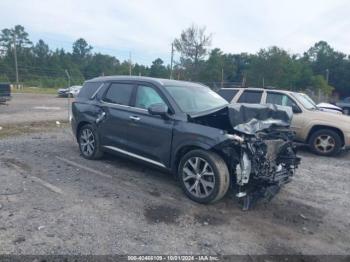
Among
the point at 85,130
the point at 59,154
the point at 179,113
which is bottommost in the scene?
the point at 59,154

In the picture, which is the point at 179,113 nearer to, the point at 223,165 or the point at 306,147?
the point at 223,165

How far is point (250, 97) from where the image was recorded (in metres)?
9.14

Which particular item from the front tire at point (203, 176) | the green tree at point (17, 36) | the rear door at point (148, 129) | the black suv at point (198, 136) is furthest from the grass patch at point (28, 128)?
the green tree at point (17, 36)

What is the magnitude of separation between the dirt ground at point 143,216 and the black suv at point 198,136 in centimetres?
40

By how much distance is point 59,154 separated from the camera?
7.10 m

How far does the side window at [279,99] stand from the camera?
8.62m

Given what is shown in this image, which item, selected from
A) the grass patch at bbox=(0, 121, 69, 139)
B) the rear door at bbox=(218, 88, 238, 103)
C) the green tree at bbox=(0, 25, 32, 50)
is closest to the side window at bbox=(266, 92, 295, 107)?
the rear door at bbox=(218, 88, 238, 103)

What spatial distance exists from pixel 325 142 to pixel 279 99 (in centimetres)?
166

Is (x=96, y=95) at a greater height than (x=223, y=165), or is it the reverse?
(x=96, y=95)

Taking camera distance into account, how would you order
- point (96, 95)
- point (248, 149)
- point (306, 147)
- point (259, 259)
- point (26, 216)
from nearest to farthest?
1. point (259, 259)
2. point (26, 216)
3. point (248, 149)
4. point (96, 95)
5. point (306, 147)

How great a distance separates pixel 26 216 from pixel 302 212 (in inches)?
149

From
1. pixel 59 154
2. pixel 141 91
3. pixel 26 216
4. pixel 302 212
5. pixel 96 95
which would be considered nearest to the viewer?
pixel 26 216

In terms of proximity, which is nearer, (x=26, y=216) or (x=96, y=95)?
(x=26, y=216)

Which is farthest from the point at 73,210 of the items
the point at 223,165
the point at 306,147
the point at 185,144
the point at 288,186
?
the point at 306,147
